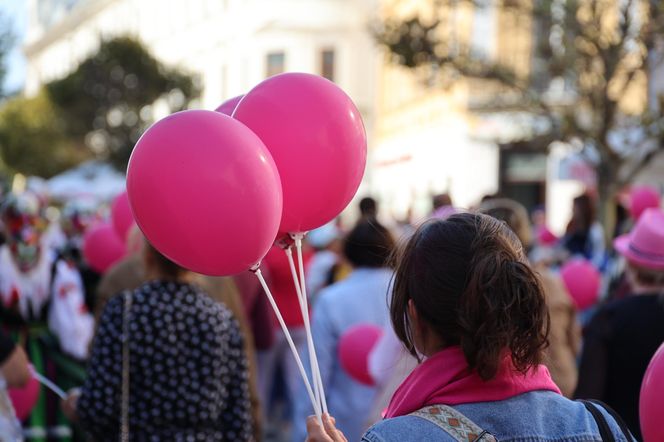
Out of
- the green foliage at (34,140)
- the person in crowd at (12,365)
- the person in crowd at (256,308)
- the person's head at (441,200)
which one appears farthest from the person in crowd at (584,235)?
the green foliage at (34,140)

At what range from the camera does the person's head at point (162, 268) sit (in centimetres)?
375

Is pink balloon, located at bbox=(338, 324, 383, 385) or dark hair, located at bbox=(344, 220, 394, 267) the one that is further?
dark hair, located at bbox=(344, 220, 394, 267)

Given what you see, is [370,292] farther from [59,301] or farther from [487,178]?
[487,178]

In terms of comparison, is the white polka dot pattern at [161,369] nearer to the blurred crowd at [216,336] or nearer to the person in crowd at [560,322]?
the blurred crowd at [216,336]

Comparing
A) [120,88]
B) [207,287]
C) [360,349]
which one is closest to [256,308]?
[360,349]

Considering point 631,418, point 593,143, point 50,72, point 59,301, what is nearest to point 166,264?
point 631,418

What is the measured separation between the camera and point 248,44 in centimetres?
4259

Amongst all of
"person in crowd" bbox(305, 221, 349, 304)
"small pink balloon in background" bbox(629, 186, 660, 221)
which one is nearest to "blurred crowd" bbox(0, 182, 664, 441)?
"small pink balloon in background" bbox(629, 186, 660, 221)

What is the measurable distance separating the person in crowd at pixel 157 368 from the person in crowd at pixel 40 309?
7.24ft

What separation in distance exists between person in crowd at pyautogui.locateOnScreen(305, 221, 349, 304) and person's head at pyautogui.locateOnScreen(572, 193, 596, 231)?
191 centimetres

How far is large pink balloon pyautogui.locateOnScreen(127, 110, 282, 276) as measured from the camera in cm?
224

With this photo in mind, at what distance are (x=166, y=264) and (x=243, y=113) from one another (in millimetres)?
1398

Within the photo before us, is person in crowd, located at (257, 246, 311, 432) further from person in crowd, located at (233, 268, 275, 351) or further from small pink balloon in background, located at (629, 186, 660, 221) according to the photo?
small pink balloon in background, located at (629, 186, 660, 221)

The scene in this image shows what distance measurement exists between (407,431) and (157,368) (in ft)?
6.01
